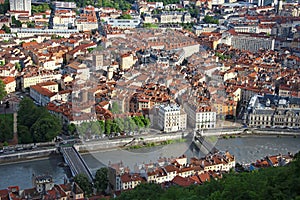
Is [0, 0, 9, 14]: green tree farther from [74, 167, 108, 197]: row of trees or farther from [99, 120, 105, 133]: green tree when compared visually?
[74, 167, 108, 197]: row of trees

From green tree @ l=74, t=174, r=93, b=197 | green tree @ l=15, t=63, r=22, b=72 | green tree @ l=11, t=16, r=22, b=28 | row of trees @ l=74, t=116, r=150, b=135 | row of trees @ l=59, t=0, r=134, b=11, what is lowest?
green tree @ l=74, t=174, r=93, b=197

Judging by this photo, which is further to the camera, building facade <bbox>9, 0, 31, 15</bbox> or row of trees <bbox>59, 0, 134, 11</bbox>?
row of trees <bbox>59, 0, 134, 11</bbox>

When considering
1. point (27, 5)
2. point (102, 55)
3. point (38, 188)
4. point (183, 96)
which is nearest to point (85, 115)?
point (183, 96)

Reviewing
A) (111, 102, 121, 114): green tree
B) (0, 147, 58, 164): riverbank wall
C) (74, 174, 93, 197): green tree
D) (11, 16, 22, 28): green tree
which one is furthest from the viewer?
(11, 16, 22, 28): green tree

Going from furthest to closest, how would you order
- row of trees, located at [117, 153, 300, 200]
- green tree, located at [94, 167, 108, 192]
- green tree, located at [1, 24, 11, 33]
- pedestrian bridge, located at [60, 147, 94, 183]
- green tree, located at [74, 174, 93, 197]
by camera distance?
1. green tree, located at [1, 24, 11, 33]
2. pedestrian bridge, located at [60, 147, 94, 183]
3. green tree, located at [94, 167, 108, 192]
4. green tree, located at [74, 174, 93, 197]
5. row of trees, located at [117, 153, 300, 200]

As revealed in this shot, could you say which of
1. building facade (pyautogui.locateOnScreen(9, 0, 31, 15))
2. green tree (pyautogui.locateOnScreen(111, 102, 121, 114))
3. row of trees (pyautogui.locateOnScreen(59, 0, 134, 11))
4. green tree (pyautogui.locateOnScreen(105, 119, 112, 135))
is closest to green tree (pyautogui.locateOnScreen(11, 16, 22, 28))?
building facade (pyautogui.locateOnScreen(9, 0, 31, 15))

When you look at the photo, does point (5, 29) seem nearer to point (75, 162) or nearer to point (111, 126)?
point (111, 126)

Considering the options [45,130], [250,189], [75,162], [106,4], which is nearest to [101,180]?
[75,162]

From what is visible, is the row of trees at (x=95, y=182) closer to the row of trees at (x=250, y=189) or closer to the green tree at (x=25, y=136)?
the row of trees at (x=250, y=189)
